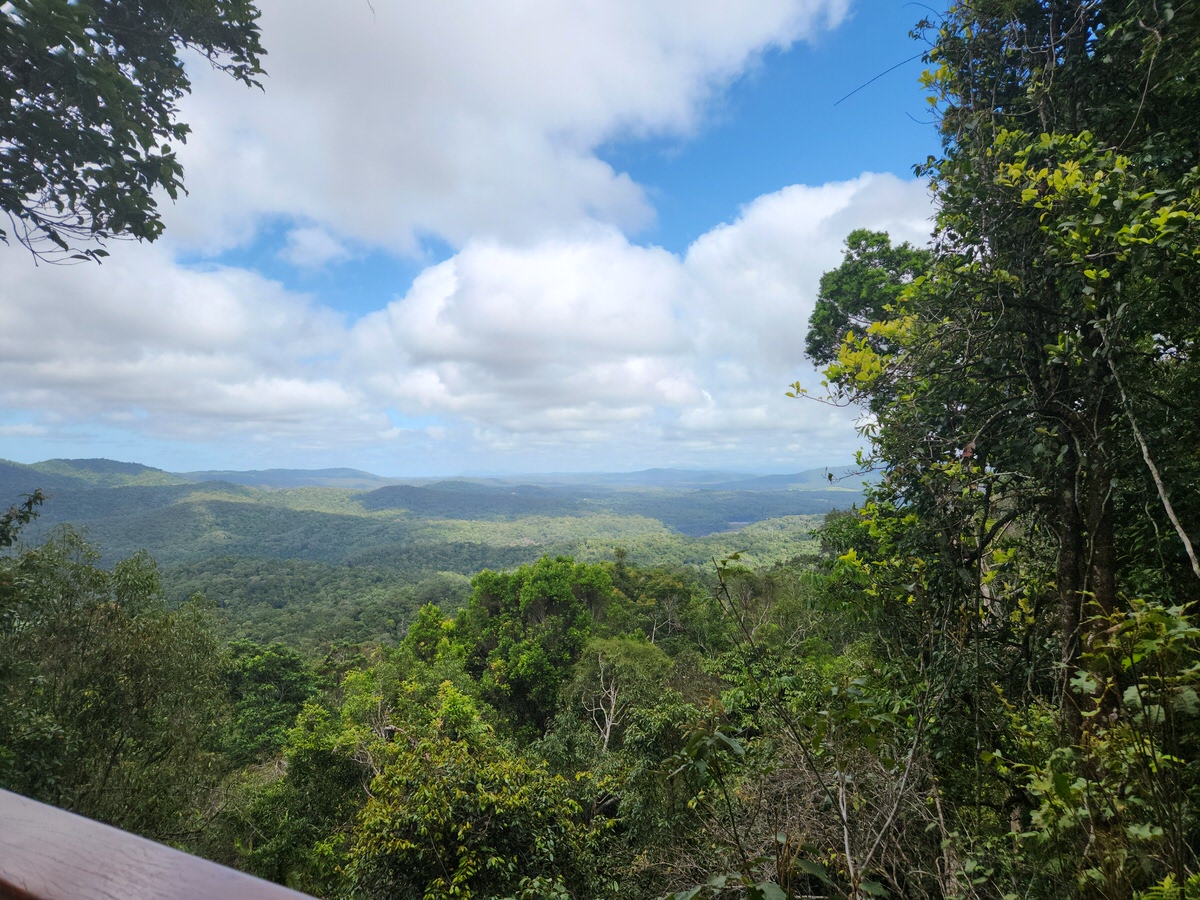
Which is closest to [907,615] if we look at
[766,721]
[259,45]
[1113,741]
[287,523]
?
[1113,741]

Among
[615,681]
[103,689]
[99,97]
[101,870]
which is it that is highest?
[99,97]

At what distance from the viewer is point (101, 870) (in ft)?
2.30

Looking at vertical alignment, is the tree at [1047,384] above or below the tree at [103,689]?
above

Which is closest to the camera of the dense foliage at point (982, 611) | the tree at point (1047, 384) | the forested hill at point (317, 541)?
the dense foliage at point (982, 611)

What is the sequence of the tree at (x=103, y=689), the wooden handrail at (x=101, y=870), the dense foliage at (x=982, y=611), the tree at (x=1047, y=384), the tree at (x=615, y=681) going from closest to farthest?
the wooden handrail at (x=101, y=870)
the dense foliage at (x=982, y=611)
the tree at (x=1047, y=384)
the tree at (x=103, y=689)
the tree at (x=615, y=681)

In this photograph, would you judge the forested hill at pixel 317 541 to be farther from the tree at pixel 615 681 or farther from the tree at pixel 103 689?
the tree at pixel 615 681

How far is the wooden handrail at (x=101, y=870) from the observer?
26.0 inches

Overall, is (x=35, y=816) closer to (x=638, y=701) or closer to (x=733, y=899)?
(x=733, y=899)

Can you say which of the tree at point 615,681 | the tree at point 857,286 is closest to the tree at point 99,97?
the tree at point 857,286

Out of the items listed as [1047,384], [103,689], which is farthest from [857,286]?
[103,689]

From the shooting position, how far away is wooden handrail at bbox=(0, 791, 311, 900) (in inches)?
26.0

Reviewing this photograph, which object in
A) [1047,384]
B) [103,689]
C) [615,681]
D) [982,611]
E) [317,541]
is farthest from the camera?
[317,541]

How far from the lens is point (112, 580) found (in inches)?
296

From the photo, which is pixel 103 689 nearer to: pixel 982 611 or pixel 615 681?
pixel 982 611
